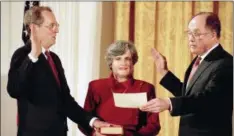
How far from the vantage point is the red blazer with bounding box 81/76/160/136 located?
2.00 metres

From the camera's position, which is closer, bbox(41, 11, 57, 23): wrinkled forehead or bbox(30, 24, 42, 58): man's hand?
bbox(30, 24, 42, 58): man's hand

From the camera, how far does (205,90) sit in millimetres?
1918

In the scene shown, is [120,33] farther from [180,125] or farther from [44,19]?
[180,125]

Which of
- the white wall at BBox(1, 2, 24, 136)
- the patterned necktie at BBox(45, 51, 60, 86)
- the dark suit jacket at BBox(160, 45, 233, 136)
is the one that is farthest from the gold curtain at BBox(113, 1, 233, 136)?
the white wall at BBox(1, 2, 24, 136)

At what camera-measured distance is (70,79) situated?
2.14 metres

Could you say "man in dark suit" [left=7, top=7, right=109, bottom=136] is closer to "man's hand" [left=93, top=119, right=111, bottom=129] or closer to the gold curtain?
"man's hand" [left=93, top=119, right=111, bottom=129]

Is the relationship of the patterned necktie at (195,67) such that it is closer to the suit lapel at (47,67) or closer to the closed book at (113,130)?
the closed book at (113,130)

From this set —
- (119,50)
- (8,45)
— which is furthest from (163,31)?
(8,45)

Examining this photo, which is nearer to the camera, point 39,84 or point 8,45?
point 39,84

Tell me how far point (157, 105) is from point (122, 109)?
201 mm

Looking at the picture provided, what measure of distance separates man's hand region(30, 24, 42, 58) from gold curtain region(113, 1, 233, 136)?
43 centimetres

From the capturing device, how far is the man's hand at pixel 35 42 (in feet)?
6.36

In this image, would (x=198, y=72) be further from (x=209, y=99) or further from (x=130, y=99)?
(x=130, y=99)

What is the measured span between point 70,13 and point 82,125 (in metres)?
0.62
